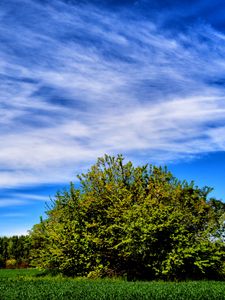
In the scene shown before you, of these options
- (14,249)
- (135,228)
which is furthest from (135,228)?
(14,249)

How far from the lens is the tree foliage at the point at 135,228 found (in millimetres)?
30484

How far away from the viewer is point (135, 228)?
3038cm

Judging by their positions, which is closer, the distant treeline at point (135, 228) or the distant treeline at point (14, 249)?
the distant treeline at point (135, 228)

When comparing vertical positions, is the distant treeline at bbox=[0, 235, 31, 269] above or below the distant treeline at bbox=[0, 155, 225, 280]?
above

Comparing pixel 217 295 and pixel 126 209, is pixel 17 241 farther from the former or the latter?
pixel 217 295

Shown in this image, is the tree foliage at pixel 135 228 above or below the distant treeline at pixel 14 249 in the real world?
below

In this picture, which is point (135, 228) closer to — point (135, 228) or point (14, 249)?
point (135, 228)

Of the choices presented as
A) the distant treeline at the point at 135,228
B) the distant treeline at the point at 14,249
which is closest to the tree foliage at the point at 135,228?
the distant treeline at the point at 135,228

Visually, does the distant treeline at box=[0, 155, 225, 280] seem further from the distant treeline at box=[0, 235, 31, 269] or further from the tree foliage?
the distant treeline at box=[0, 235, 31, 269]

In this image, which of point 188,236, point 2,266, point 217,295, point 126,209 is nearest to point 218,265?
point 188,236

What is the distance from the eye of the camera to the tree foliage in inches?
1200

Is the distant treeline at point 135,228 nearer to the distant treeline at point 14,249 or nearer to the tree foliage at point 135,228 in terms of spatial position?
the tree foliage at point 135,228

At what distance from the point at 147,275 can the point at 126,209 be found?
5197 mm

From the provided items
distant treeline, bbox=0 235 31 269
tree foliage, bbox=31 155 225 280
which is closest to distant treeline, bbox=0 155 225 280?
tree foliage, bbox=31 155 225 280
